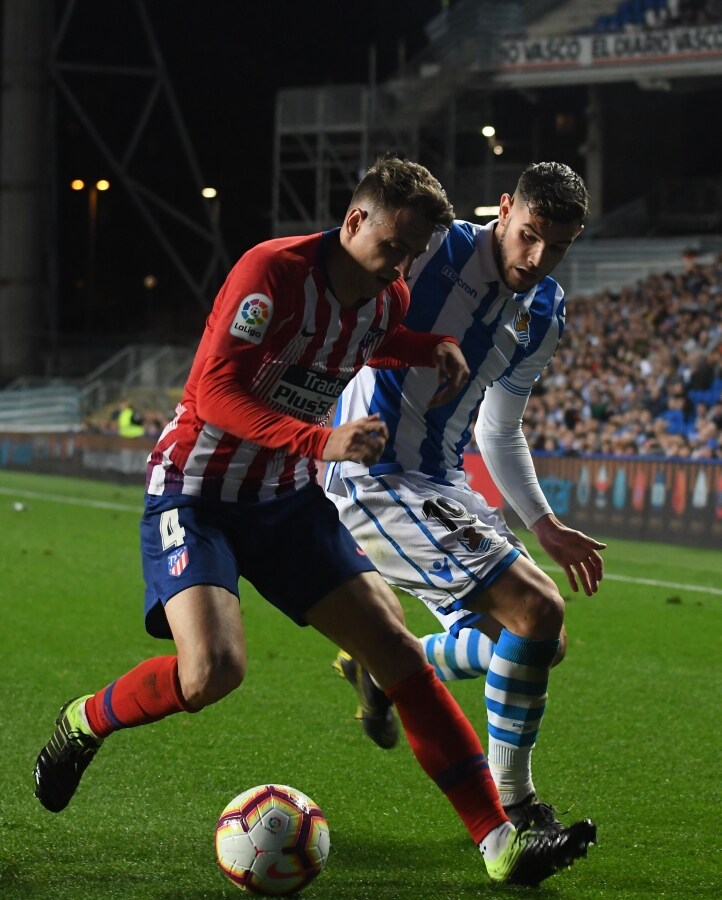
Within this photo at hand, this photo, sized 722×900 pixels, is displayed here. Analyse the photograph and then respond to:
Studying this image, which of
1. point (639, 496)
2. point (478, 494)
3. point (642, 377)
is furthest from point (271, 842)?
point (642, 377)

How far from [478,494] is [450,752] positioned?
1229 millimetres

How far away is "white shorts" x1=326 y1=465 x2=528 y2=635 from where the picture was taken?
176 inches

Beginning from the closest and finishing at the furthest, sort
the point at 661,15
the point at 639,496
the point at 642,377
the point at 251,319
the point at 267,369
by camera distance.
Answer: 1. the point at 251,319
2. the point at 267,369
3. the point at 639,496
4. the point at 642,377
5. the point at 661,15

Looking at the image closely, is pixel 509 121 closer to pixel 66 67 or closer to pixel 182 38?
pixel 66 67

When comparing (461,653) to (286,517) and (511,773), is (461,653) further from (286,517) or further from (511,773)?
(286,517)

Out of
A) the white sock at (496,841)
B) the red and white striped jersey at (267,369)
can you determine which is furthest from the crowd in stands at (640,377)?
the white sock at (496,841)

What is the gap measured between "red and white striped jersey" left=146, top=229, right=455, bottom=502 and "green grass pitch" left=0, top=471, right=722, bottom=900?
1128 mm

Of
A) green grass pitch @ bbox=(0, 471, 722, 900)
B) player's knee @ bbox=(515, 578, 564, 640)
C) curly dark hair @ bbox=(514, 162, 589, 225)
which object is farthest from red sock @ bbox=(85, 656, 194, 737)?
curly dark hair @ bbox=(514, 162, 589, 225)

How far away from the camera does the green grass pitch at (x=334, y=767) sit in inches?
157

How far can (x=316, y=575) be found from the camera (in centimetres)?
408

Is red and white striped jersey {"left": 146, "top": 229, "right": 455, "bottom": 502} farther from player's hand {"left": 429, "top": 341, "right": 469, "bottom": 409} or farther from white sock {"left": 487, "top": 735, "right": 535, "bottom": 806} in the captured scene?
white sock {"left": 487, "top": 735, "right": 535, "bottom": 806}

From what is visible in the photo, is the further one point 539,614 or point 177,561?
point 539,614

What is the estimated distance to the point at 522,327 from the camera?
16.3ft

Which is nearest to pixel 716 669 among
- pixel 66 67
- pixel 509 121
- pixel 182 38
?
pixel 509 121
